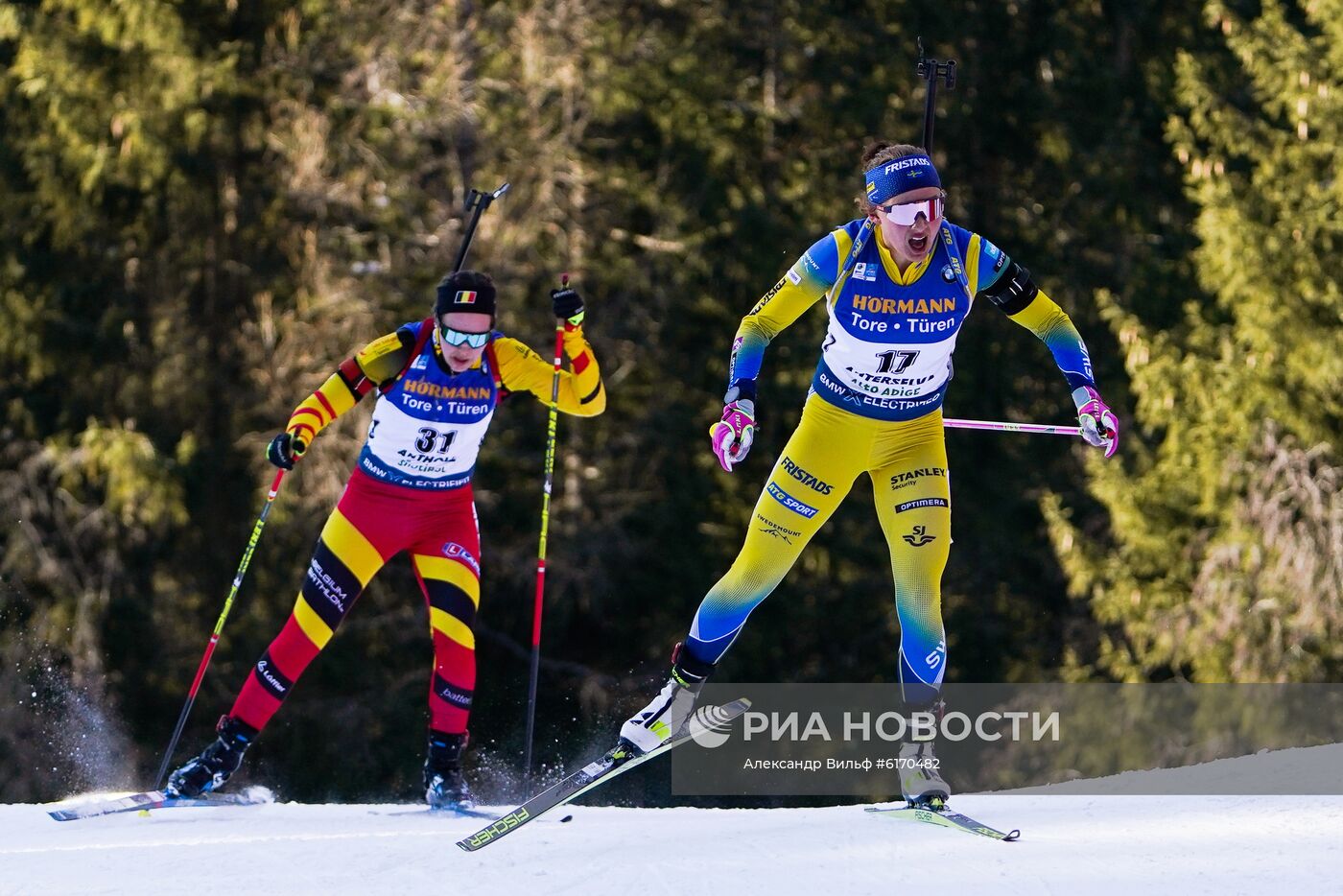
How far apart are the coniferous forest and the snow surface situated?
28.3 ft

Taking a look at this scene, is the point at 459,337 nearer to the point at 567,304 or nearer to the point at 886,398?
the point at 567,304

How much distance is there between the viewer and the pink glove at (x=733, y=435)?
5449 millimetres

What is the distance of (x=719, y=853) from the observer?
18.4ft

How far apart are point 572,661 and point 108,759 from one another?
5480mm

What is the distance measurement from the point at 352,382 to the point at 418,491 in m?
0.50

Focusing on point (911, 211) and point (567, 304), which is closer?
point (911, 211)

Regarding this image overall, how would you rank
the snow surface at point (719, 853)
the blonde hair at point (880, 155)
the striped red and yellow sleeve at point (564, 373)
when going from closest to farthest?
the snow surface at point (719, 853) < the blonde hair at point (880, 155) < the striped red and yellow sleeve at point (564, 373)

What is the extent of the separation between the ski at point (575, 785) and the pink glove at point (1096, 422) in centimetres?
145

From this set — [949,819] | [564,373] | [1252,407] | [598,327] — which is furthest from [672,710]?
[598,327]

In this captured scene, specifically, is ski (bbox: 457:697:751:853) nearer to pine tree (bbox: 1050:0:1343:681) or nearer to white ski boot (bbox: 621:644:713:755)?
white ski boot (bbox: 621:644:713:755)

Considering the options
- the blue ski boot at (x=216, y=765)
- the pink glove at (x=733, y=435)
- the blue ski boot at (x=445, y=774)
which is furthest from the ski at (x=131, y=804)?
the pink glove at (x=733, y=435)

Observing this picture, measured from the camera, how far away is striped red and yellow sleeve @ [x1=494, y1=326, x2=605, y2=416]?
6840 mm

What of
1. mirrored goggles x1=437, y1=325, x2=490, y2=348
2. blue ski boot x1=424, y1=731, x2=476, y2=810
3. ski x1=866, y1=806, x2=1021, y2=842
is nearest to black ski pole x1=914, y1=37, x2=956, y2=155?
mirrored goggles x1=437, y1=325, x2=490, y2=348

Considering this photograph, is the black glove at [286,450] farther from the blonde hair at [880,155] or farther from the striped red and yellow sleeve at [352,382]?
the blonde hair at [880,155]
